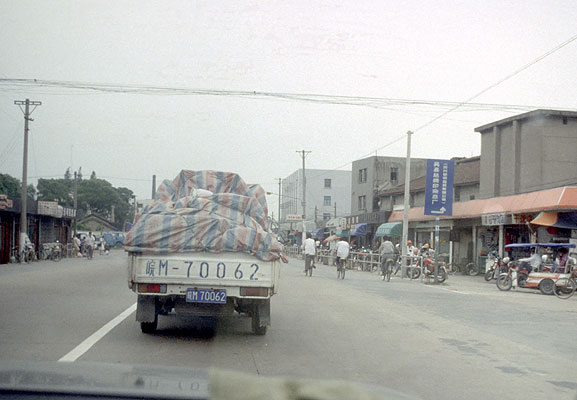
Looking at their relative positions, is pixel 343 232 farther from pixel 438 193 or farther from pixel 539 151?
pixel 438 193

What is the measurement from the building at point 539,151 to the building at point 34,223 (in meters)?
27.3

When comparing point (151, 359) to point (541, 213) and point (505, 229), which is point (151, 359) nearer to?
point (541, 213)

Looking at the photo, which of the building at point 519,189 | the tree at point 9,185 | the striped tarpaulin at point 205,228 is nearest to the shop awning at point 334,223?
the building at point 519,189

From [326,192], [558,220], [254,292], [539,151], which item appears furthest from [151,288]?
[326,192]

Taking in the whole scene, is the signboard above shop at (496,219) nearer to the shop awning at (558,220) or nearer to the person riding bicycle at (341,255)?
the shop awning at (558,220)

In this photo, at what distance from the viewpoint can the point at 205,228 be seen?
9078mm

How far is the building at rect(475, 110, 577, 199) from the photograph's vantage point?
33688 millimetres

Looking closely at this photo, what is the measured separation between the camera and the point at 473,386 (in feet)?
22.0

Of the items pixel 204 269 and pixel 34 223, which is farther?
pixel 34 223

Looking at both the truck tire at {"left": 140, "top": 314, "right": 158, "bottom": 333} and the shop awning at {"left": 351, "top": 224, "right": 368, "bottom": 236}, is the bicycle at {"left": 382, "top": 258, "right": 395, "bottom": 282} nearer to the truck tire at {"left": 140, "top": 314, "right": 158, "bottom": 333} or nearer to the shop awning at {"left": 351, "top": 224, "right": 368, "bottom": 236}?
the truck tire at {"left": 140, "top": 314, "right": 158, "bottom": 333}

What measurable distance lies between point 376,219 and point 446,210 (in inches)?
951

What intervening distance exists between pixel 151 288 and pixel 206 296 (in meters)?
0.75

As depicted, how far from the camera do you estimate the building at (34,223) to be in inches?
1352

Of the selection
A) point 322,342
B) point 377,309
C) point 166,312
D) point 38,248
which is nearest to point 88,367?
point 322,342
